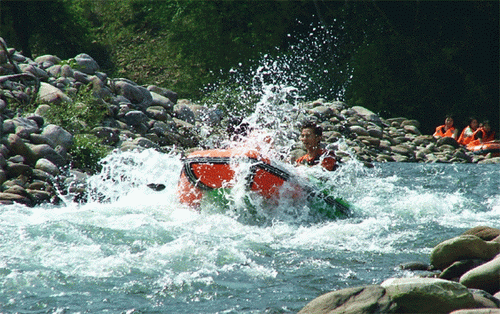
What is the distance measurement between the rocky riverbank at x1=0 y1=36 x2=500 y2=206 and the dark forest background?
2.51 m

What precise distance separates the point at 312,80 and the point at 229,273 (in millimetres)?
15956

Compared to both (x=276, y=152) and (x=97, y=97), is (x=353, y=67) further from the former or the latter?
(x=276, y=152)

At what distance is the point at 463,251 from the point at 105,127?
291 inches

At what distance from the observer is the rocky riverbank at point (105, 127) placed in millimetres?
8234

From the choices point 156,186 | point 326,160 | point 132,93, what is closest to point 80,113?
point 132,93

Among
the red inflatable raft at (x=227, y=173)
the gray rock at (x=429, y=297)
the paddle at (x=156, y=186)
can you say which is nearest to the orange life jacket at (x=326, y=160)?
the red inflatable raft at (x=227, y=173)

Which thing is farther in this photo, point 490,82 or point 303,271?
point 490,82

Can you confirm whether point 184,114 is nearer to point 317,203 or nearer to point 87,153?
point 87,153

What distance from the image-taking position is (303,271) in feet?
15.6

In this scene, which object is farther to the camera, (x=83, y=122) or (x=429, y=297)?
(x=83, y=122)

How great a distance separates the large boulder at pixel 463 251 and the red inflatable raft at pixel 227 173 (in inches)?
78.1

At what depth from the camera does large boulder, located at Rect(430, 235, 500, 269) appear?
15.2 feet

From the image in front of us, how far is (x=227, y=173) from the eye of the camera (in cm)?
619

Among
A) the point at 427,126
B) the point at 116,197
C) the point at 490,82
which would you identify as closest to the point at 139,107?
the point at 116,197
